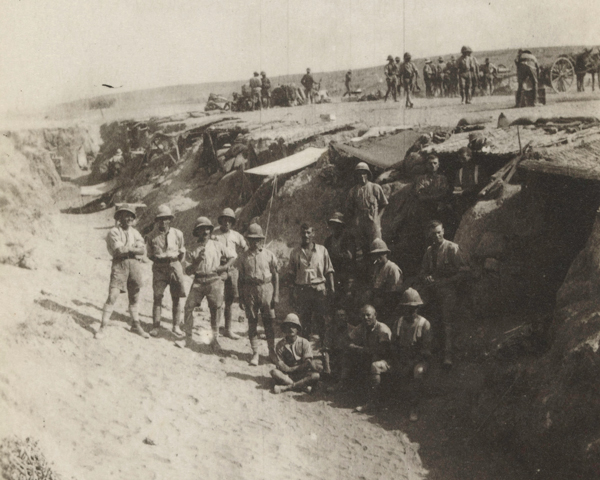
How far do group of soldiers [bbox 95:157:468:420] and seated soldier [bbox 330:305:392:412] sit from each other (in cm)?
1

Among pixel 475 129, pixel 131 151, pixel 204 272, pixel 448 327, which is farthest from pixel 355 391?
pixel 131 151

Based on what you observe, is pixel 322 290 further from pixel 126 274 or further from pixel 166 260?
pixel 126 274

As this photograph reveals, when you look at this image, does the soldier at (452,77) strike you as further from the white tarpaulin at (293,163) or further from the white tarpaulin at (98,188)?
the white tarpaulin at (98,188)

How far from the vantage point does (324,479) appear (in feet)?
20.1

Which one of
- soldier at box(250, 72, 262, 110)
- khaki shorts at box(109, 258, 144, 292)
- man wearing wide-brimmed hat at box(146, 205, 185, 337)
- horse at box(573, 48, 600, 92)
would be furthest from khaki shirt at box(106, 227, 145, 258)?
soldier at box(250, 72, 262, 110)

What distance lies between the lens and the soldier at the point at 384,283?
26.1 ft

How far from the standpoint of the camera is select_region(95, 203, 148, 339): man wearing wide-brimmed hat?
8117 mm

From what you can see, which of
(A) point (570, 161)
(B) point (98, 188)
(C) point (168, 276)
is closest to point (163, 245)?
(C) point (168, 276)

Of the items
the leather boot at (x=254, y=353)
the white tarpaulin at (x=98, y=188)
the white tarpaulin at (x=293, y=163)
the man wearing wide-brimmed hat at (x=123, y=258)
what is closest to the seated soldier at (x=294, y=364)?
the leather boot at (x=254, y=353)

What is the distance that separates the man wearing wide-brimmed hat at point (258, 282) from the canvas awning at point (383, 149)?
12.0 feet

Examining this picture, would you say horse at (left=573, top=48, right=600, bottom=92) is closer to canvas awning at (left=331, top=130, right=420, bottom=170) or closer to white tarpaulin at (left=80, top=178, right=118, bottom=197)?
canvas awning at (left=331, top=130, right=420, bottom=170)

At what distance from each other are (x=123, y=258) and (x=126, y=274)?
23 centimetres

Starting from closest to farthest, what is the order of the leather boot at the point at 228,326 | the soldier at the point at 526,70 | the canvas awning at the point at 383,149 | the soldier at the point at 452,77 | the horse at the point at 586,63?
the leather boot at the point at 228,326
the canvas awning at the point at 383,149
the soldier at the point at 526,70
the horse at the point at 586,63
the soldier at the point at 452,77

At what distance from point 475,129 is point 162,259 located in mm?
6316
